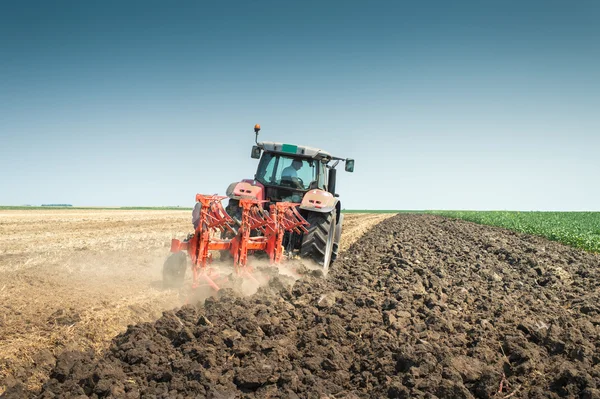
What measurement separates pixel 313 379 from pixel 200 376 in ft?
2.61

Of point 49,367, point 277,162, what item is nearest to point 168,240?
point 277,162

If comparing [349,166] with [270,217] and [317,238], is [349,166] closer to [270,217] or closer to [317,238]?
[317,238]

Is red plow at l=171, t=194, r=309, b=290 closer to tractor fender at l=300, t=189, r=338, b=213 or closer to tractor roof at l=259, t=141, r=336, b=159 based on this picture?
tractor fender at l=300, t=189, r=338, b=213

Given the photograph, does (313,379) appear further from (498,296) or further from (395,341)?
(498,296)

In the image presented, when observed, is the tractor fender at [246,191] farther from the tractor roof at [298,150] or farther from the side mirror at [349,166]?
the side mirror at [349,166]

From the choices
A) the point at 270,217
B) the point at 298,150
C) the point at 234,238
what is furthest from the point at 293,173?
the point at 234,238

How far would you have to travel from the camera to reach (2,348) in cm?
387

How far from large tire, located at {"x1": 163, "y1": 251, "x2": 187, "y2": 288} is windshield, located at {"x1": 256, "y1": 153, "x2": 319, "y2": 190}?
8.50 feet

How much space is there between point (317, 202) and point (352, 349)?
368cm

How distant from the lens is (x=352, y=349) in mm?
4047

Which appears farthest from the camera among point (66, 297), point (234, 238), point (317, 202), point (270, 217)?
point (317, 202)

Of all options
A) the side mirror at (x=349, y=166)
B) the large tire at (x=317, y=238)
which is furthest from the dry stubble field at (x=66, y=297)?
the side mirror at (x=349, y=166)

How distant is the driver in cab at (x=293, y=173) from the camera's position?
8.31 metres

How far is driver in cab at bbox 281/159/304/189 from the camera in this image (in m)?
8.31
